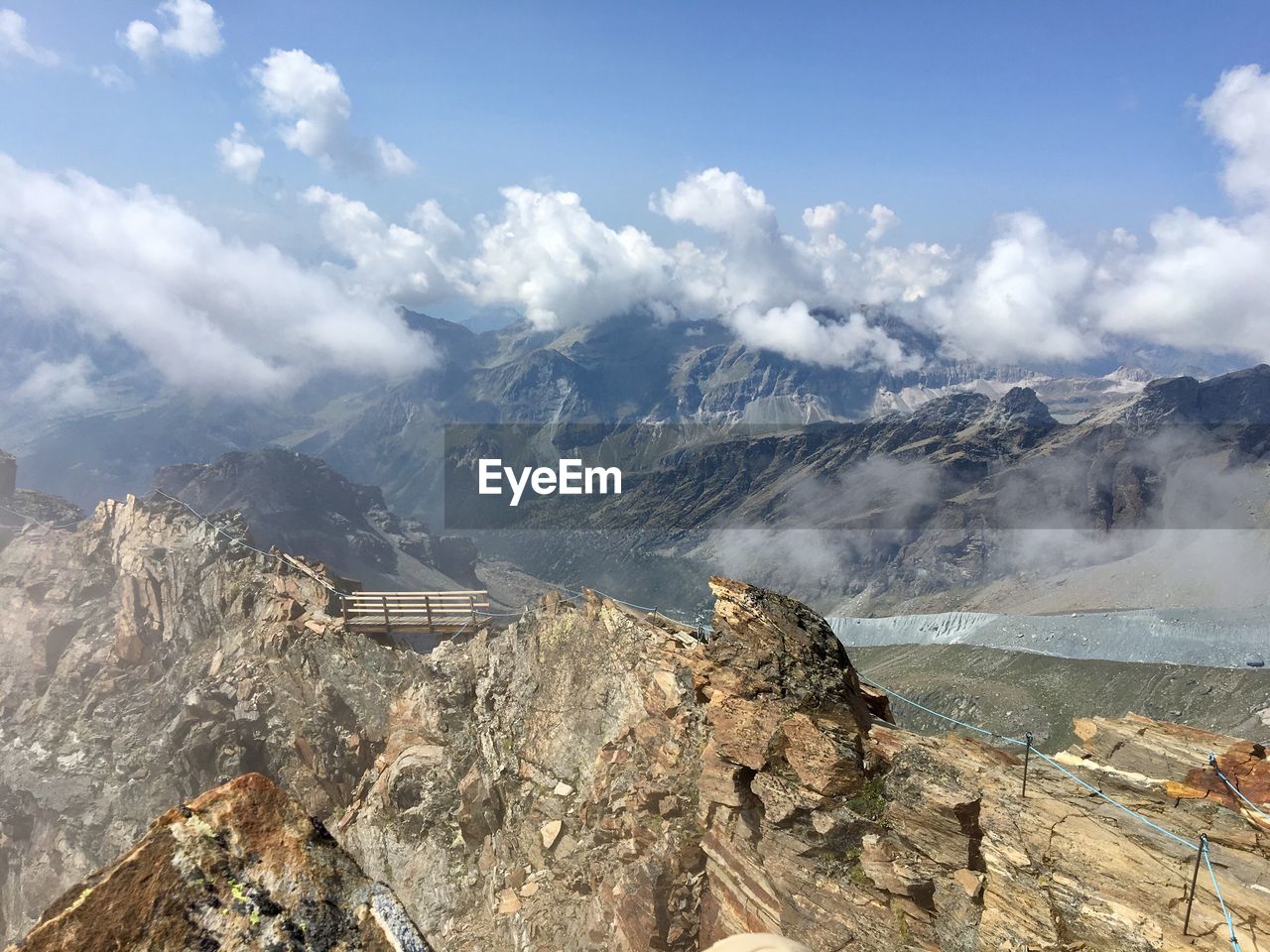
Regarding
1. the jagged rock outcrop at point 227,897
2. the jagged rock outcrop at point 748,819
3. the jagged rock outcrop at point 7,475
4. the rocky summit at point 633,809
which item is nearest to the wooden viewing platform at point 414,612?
the rocky summit at point 633,809

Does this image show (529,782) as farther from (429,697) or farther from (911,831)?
(911,831)

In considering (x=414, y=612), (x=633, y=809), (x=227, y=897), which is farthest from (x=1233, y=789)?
(x=414, y=612)

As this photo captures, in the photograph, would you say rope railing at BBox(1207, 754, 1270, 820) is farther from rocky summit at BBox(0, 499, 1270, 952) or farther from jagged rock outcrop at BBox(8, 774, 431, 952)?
jagged rock outcrop at BBox(8, 774, 431, 952)

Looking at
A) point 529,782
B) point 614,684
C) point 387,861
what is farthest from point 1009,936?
point 387,861

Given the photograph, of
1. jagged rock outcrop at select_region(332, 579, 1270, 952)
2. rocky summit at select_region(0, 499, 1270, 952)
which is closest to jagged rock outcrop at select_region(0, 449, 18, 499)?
rocky summit at select_region(0, 499, 1270, 952)

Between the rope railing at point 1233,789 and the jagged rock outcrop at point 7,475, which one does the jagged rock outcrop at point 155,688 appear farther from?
the jagged rock outcrop at point 7,475

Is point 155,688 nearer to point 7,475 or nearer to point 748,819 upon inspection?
point 748,819
